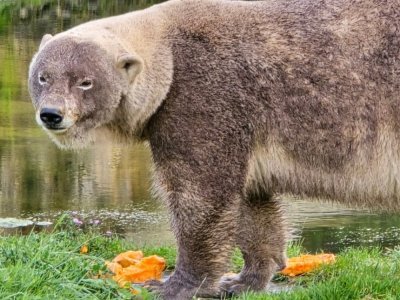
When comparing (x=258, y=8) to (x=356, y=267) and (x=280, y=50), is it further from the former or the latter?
(x=356, y=267)

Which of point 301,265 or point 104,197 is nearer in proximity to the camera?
point 301,265

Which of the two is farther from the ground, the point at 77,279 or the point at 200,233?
the point at 200,233

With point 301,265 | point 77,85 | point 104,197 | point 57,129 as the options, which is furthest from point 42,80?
point 104,197

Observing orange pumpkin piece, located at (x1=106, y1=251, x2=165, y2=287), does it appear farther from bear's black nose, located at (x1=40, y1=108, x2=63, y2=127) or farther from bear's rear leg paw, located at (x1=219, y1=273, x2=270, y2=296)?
bear's black nose, located at (x1=40, y1=108, x2=63, y2=127)

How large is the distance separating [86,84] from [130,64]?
41 cm

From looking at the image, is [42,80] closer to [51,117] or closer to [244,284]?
[51,117]

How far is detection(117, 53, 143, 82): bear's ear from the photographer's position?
306 inches

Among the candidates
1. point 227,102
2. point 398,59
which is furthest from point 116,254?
point 398,59

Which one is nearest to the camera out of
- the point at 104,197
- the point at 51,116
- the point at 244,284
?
the point at 51,116

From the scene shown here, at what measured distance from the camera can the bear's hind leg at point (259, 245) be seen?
889cm

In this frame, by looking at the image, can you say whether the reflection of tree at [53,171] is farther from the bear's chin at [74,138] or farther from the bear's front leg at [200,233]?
the bear's front leg at [200,233]

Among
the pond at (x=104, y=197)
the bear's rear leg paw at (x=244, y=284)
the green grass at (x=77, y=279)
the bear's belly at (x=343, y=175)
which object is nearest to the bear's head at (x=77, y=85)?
the green grass at (x=77, y=279)

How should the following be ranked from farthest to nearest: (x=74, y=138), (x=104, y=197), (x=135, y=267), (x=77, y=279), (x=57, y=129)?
(x=104, y=197)
(x=135, y=267)
(x=74, y=138)
(x=77, y=279)
(x=57, y=129)

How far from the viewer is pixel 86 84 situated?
25.2 feet
